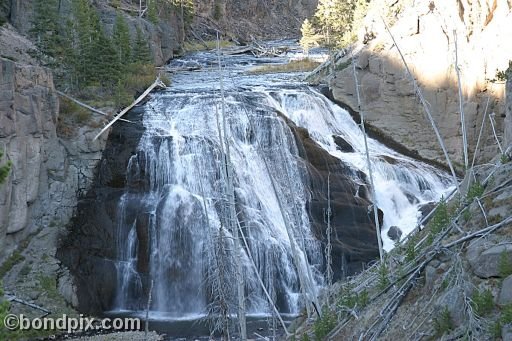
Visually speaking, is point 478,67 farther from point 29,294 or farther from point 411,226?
point 29,294

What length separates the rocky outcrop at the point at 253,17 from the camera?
72.4 m

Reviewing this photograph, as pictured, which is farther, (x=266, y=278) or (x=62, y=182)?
(x=62, y=182)

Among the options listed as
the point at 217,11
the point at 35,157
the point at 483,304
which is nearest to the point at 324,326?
the point at 483,304

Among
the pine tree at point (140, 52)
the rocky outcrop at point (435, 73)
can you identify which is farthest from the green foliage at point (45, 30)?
the rocky outcrop at point (435, 73)

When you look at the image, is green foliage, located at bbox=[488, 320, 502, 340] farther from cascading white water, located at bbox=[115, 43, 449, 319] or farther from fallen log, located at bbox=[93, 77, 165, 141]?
fallen log, located at bbox=[93, 77, 165, 141]

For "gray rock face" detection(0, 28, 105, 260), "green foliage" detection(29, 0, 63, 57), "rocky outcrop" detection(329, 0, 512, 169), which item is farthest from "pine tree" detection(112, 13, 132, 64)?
"rocky outcrop" detection(329, 0, 512, 169)

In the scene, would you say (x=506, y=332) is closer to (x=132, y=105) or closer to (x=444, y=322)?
(x=444, y=322)

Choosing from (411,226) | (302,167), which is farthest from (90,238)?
(411,226)

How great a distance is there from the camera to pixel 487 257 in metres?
5.71

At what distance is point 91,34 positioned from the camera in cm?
2922

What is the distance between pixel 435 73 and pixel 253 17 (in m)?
66.5

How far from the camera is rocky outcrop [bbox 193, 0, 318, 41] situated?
→ 72375mm

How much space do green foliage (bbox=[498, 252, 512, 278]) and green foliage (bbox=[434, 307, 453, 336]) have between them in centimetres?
66

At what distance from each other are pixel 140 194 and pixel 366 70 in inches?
590
